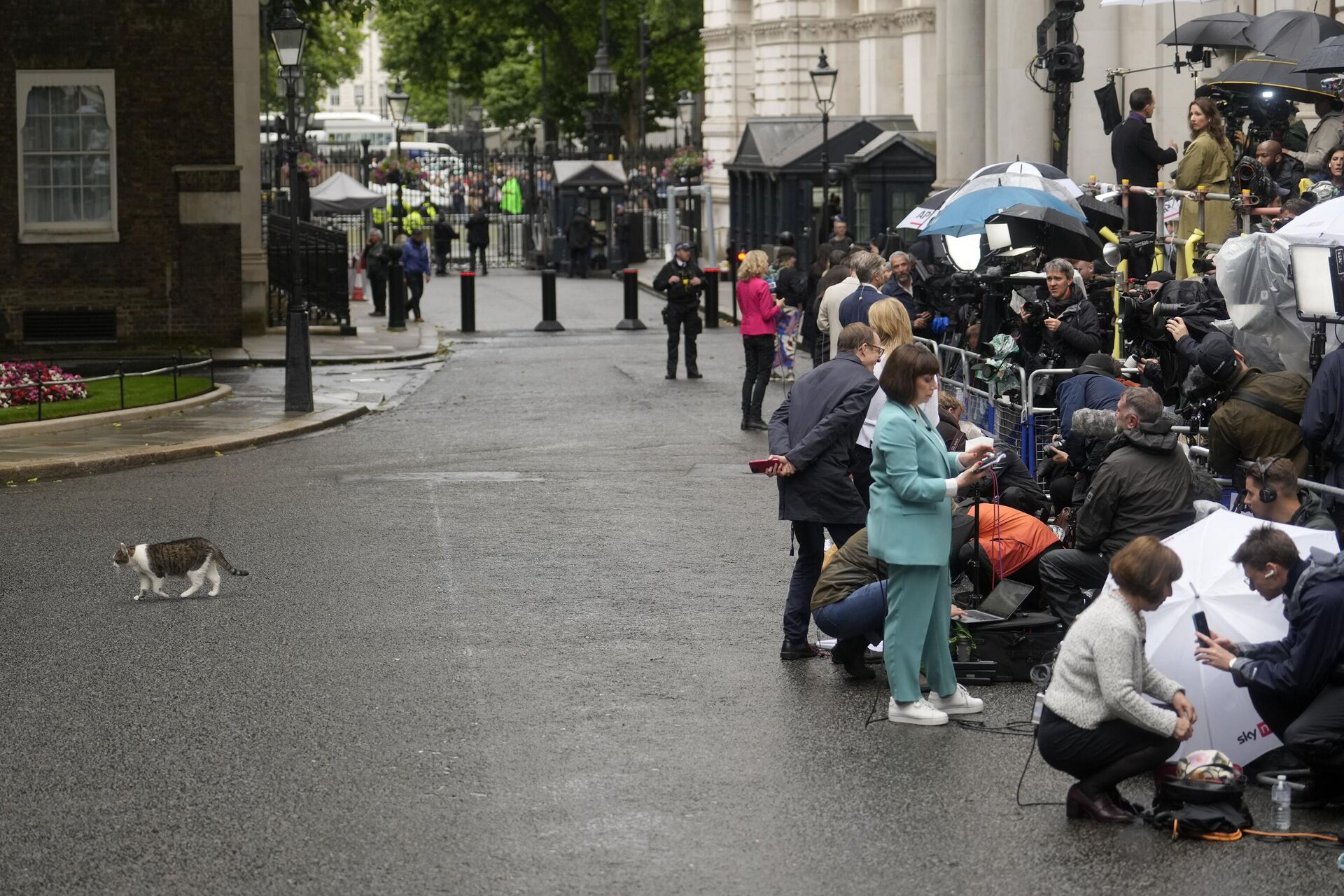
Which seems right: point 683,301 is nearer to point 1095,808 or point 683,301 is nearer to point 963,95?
point 963,95

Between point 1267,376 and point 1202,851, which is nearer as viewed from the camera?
point 1202,851

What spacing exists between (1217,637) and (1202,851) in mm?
1043

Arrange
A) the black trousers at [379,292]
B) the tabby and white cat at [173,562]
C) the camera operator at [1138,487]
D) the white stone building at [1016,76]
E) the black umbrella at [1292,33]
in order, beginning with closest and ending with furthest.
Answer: the camera operator at [1138,487] → the tabby and white cat at [173,562] → the black umbrella at [1292,33] → the white stone building at [1016,76] → the black trousers at [379,292]

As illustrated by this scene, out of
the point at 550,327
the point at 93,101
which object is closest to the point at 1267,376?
the point at 93,101

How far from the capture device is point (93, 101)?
2616 cm

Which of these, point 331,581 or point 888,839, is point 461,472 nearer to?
point 331,581

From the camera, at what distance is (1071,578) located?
32.2 feet

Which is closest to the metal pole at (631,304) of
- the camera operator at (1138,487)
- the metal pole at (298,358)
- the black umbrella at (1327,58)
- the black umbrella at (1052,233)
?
the metal pole at (298,358)

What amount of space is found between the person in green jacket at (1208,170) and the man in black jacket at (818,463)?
669 cm

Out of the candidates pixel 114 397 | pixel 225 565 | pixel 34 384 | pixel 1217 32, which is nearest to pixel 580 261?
pixel 114 397

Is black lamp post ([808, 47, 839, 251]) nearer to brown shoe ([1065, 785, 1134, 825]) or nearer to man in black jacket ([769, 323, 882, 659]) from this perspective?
man in black jacket ([769, 323, 882, 659])

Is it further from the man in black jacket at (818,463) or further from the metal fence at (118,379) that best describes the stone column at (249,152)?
the man in black jacket at (818,463)

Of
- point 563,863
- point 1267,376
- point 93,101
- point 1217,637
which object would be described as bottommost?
point 563,863

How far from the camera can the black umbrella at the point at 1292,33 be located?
15648 mm
